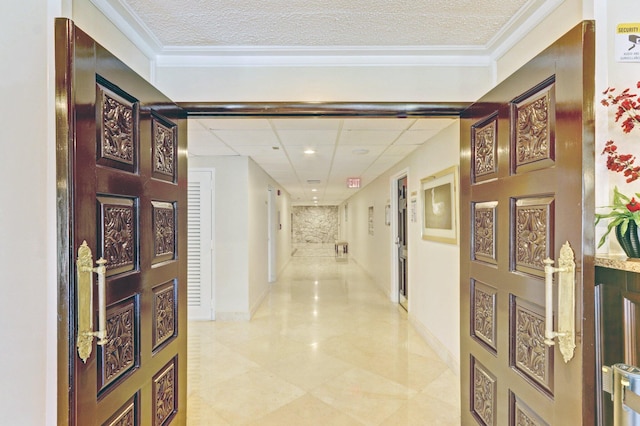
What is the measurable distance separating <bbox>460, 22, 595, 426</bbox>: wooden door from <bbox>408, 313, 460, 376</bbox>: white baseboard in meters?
1.22

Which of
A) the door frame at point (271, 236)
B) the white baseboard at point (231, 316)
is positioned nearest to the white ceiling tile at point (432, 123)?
the white baseboard at point (231, 316)

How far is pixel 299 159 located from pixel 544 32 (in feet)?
11.8

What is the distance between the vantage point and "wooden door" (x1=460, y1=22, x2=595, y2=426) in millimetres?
1107

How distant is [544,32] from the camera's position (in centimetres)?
161

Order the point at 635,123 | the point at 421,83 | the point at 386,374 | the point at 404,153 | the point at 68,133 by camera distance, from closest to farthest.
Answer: the point at 68,133, the point at 635,123, the point at 421,83, the point at 386,374, the point at 404,153

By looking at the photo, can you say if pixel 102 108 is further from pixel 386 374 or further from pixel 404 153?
pixel 404 153

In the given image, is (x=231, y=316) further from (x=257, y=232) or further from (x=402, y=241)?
(x=402, y=241)

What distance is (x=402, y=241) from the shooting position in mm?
5555

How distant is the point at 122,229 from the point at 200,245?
3541 millimetres

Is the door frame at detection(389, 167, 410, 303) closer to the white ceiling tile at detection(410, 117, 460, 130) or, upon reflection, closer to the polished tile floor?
the polished tile floor

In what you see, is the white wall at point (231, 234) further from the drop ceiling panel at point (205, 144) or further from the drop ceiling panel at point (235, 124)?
the drop ceiling panel at point (235, 124)

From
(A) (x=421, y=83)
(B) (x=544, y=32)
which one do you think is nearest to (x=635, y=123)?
(B) (x=544, y=32)

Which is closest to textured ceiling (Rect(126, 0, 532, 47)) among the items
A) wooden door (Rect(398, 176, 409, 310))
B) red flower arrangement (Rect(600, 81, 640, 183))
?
red flower arrangement (Rect(600, 81, 640, 183))

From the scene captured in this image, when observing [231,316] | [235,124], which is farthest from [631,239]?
[231,316]
